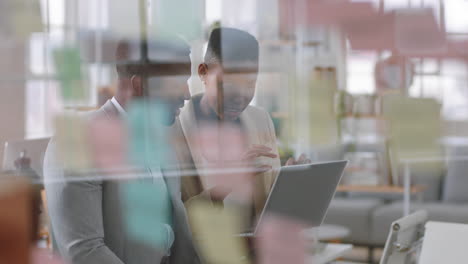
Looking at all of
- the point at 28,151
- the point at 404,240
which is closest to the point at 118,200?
the point at 28,151

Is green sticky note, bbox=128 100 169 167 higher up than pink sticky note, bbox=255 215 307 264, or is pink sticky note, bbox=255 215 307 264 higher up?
green sticky note, bbox=128 100 169 167

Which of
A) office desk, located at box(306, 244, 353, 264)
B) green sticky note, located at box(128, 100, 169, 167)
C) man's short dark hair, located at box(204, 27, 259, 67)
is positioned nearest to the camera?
green sticky note, located at box(128, 100, 169, 167)

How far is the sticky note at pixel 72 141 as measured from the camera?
1049mm

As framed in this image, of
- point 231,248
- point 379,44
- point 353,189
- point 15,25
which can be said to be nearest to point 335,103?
point 379,44

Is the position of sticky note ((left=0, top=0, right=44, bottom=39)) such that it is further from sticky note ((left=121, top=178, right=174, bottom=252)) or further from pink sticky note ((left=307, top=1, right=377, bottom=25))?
pink sticky note ((left=307, top=1, right=377, bottom=25))

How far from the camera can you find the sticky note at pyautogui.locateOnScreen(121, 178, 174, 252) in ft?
3.87

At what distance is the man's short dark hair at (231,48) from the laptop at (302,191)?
0.84 feet

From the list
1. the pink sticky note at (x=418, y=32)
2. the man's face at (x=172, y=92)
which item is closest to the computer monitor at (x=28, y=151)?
the man's face at (x=172, y=92)

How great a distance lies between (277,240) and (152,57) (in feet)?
1.55

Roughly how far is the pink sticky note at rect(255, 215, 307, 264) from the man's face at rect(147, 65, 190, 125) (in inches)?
11.5

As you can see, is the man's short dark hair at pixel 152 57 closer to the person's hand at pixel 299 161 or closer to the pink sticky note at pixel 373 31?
the person's hand at pixel 299 161

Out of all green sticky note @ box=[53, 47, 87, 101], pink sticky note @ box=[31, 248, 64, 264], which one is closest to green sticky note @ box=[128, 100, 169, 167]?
green sticky note @ box=[53, 47, 87, 101]

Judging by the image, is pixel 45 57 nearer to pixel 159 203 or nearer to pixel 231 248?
pixel 159 203

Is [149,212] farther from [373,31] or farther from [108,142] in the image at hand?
[373,31]
